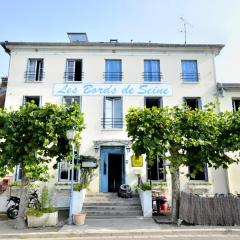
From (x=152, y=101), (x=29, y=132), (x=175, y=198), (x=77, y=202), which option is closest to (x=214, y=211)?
(x=175, y=198)

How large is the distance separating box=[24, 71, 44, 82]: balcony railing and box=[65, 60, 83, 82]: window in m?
1.55

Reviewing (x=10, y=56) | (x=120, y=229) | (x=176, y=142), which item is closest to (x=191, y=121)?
(x=176, y=142)

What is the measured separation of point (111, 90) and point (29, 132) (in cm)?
674

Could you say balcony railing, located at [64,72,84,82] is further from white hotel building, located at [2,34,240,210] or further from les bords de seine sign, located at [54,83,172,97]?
les bords de seine sign, located at [54,83,172,97]

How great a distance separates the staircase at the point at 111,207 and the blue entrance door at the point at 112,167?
1434 mm

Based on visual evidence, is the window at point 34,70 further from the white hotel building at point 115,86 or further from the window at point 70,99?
the window at point 70,99

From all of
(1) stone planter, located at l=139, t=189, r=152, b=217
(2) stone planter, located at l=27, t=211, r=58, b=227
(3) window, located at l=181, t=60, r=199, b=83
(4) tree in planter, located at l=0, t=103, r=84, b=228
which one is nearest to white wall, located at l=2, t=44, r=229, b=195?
(3) window, located at l=181, t=60, r=199, b=83

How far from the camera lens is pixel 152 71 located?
15758mm

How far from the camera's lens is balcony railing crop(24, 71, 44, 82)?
15.5 m

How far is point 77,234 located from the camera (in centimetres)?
845

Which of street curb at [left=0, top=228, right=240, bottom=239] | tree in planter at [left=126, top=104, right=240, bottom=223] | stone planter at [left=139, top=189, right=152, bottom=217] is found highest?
tree in planter at [left=126, top=104, right=240, bottom=223]

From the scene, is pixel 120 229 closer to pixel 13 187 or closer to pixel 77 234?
pixel 77 234

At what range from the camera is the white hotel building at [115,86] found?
1420cm

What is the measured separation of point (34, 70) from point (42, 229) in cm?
984
